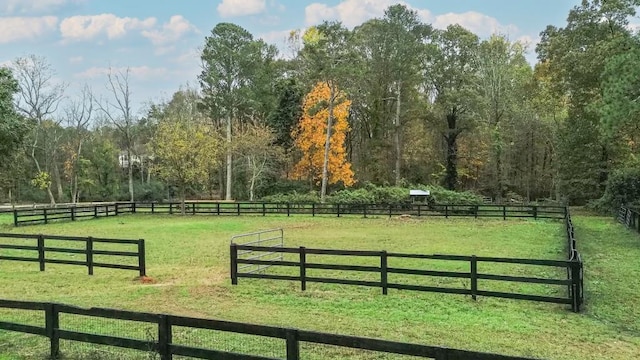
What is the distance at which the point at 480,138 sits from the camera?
1986 inches

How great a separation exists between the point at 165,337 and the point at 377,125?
4765cm

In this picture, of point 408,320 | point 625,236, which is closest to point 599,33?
point 625,236

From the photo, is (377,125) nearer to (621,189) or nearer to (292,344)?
(621,189)

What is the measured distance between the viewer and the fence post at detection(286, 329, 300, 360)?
16.6 feet

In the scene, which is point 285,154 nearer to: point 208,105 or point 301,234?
point 208,105

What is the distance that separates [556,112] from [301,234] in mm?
32908

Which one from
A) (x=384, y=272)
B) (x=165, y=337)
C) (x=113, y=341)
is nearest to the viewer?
(x=165, y=337)

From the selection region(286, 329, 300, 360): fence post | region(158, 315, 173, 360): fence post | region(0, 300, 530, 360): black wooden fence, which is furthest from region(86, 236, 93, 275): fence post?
region(286, 329, 300, 360): fence post

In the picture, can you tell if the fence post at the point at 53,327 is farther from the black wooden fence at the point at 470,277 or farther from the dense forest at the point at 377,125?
the dense forest at the point at 377,125

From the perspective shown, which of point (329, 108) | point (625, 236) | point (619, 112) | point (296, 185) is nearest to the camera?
point (619, 112)

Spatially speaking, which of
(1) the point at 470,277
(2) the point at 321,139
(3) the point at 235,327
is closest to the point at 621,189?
(2) the point at 321,139

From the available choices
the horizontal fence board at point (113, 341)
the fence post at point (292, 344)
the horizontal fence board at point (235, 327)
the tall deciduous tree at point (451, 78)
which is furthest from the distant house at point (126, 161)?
the fence post at point (292, 344)

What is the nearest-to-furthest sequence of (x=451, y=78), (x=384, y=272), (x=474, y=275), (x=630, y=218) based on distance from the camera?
1. (x=474, y=275)
2. (x=384, y=272)
3. (x=630, y=218)
4. (x=451, y=78)

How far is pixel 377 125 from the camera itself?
52094 mm
